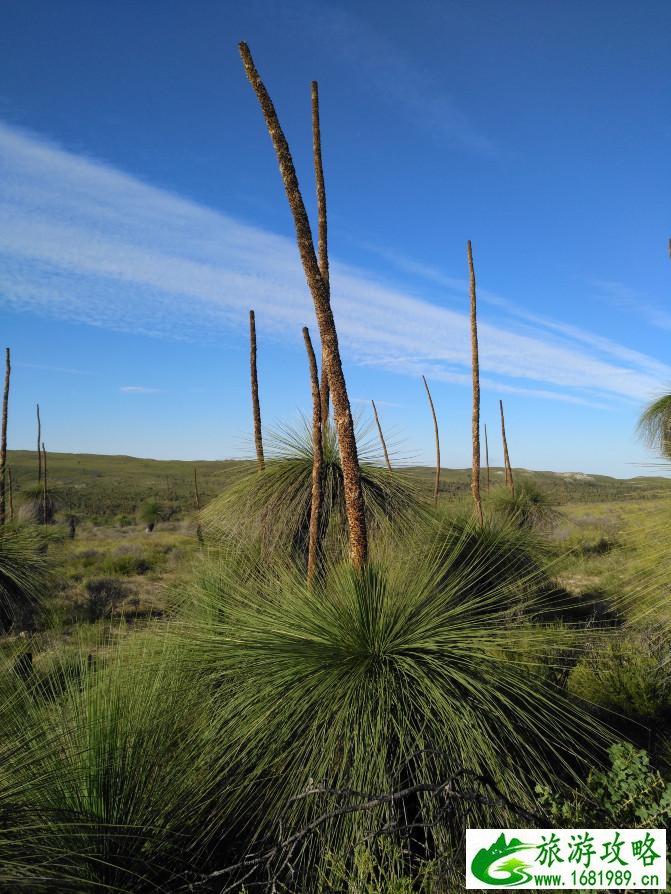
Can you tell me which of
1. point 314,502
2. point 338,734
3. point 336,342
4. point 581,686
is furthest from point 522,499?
point 338,734

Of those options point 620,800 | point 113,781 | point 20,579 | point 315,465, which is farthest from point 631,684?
point 20,579

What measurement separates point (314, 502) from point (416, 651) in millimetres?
1956

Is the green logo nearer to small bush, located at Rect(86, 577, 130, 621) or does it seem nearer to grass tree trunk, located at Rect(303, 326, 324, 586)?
grass tree trunk, located at Rect(303, 326, 324, 586)

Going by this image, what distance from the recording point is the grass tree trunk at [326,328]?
370 centimetres

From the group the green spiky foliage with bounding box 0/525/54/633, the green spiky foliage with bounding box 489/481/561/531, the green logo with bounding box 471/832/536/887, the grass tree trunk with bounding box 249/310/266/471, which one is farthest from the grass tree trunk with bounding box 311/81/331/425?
the green spiky foliage with bounding box 489/481/561/531

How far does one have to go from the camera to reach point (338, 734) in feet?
8.47

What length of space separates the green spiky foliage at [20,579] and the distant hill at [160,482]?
3318 millimetres

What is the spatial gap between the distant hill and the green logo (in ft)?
7.17

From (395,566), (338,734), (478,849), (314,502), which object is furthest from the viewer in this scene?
(314,502)

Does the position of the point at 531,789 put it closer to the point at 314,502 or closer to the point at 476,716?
the point at 476,716

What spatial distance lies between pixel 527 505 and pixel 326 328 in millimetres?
11518

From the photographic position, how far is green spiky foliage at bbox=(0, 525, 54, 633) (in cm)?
914

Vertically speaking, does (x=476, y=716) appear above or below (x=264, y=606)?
below

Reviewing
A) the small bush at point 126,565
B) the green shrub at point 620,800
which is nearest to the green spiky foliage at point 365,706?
the green shrub at point 620,800
